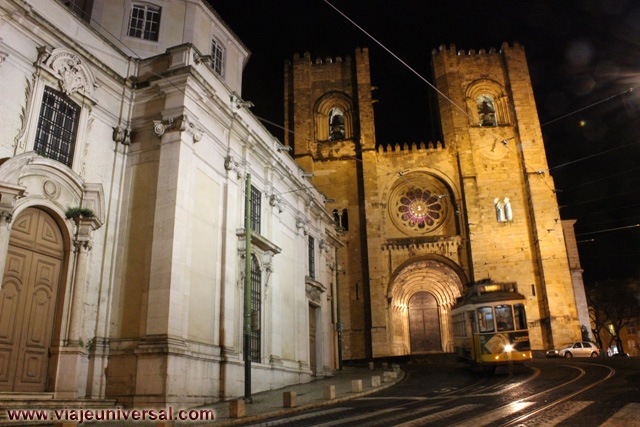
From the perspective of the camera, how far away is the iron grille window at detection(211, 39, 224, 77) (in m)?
18.7

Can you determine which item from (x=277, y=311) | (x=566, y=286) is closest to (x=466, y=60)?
(x=566, y=286)

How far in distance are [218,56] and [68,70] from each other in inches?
307

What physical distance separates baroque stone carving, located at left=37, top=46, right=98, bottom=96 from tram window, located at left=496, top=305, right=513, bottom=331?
1547 centimetres

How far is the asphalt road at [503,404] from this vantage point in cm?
818

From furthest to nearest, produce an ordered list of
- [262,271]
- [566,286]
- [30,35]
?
[566,286]
[262,271]
[30,35]

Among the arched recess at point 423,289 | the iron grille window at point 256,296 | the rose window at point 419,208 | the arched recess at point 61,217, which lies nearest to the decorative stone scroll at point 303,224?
the iron grille window at point 256,296

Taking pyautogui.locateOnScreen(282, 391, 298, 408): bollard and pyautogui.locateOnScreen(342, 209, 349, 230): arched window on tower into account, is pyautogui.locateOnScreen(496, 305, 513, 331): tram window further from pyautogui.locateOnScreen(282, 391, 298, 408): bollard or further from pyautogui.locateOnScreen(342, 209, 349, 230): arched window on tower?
pyautogui.locateOnScreen(342, 209, 349, 230): arched window on tower

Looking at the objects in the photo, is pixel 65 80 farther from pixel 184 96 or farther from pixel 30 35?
pixel 184 96

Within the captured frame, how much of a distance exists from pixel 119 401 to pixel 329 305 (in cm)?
1574

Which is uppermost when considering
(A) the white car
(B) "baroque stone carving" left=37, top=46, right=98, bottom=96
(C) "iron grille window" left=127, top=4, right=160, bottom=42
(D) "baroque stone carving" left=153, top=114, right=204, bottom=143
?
(C) "iron grille window" left=127, top=4, right=160, bottom=42

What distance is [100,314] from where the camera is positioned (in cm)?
1205

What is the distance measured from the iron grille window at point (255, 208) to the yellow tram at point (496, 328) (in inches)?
356

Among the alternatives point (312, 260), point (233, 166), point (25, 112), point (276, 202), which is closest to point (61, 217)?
point (25, 112)

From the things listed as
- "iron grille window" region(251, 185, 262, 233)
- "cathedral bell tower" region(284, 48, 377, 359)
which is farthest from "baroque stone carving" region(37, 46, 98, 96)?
"cathedral bell tower" region(284, 48, 377, 359)
